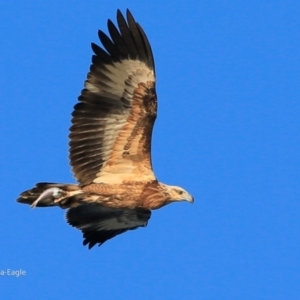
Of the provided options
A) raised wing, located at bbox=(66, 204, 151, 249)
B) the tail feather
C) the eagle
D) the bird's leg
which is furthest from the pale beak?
the bird's leg

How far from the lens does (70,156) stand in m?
18.9

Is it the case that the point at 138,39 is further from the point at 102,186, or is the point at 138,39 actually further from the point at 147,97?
the point at 102,186

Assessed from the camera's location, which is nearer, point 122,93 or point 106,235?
point 122,93

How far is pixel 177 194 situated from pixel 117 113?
1664mm

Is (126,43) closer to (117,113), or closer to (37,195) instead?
(117,113)

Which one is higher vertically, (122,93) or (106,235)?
(122,93)

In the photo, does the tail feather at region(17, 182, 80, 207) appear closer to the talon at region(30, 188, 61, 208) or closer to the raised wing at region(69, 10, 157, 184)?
the talon at region(30, 188, 61, 208)

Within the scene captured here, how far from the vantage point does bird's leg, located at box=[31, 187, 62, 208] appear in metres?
18.4

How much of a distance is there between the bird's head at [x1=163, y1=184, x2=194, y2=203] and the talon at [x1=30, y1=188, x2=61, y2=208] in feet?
5.88

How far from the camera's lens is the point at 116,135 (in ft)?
62.3

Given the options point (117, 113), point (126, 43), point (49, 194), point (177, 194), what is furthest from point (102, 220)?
point (126, 43)

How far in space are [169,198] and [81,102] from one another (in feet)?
7.01

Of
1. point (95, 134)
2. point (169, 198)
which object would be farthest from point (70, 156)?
point (169, 198)

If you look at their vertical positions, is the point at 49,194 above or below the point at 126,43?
below
